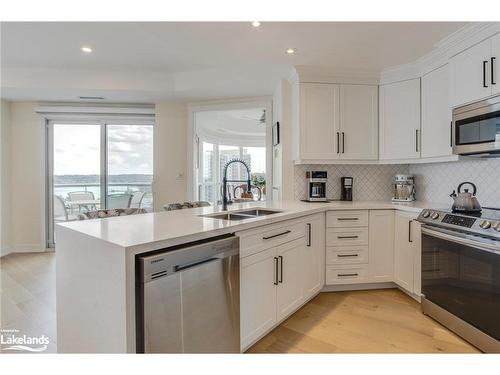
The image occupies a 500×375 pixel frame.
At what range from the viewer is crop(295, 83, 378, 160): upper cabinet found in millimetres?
3258

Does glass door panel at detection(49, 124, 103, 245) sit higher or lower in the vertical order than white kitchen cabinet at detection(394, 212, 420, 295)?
higher

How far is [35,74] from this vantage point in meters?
3.70

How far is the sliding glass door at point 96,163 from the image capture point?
188 inches

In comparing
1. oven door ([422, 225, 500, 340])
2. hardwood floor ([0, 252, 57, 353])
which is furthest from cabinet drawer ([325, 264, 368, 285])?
hardwood floor ([0, 252, 57, 353])

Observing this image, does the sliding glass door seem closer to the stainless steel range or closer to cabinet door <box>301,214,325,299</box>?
cabinet door <box>301,214,325,299</box>

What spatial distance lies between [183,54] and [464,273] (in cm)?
331

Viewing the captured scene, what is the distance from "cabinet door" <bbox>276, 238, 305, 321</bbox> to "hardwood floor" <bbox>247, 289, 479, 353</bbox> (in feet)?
0.53

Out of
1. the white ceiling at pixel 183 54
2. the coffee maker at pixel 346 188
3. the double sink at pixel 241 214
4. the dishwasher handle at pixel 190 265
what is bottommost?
the dishwasher handle at pixel 190 265

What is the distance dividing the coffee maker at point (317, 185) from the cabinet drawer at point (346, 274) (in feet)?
2.60

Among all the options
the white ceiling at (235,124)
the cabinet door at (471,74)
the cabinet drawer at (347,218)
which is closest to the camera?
the cabinet door at (471,74)

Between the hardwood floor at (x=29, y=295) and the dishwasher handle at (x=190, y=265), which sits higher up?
the dishwasher handle at (x=190, y=265)

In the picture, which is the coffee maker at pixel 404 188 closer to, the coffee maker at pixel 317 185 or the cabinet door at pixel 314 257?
the coffee maker at pixel 317 185

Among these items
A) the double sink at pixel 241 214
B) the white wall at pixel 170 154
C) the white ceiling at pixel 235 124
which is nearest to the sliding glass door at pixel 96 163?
the white wall at pixel 170 154

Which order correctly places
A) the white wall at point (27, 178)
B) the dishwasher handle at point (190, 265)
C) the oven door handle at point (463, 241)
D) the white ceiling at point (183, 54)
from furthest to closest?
the white wall at point (27, 178) → the white ceiling at point (183, 54) → the oven door handle at point (463, 241) → the dishwasher handle at point (190, 265)
